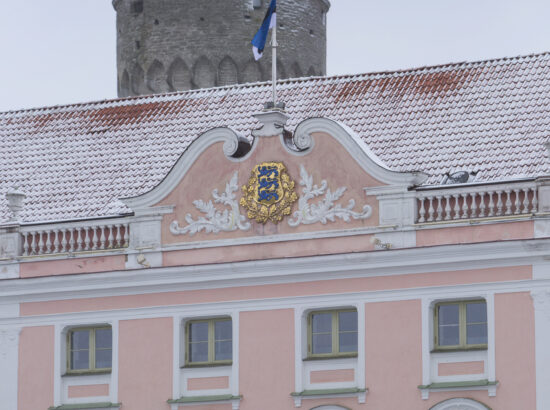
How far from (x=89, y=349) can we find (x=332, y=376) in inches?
221

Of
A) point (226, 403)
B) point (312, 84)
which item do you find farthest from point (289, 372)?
point (312, 84)

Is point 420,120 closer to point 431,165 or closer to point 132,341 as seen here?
point 431,165

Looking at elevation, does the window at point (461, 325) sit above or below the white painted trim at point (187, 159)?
below

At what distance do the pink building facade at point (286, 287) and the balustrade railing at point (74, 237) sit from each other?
39 mm

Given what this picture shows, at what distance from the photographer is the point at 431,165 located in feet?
148

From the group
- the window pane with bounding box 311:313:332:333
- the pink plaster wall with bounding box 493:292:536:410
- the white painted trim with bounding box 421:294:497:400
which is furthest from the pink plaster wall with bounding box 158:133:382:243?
the pink plaster wall with bounding box 493:292:536:410

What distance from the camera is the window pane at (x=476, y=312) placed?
42125 mm

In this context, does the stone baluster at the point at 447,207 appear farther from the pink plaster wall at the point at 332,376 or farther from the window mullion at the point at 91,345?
the window mullion at the point at 91,345

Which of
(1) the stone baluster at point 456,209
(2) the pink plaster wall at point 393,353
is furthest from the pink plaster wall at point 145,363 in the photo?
(1) the stone baluster at point 456,209

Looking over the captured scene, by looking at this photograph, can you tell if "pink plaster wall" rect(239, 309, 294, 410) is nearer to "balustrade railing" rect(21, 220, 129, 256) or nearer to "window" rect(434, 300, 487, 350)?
"window" rect(434, 300, 487, 350)

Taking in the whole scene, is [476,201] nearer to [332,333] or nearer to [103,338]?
[332,333]

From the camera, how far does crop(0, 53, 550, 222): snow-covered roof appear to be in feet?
149

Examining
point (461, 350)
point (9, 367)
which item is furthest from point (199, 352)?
point (461, 350)

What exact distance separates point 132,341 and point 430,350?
655 centimetres
